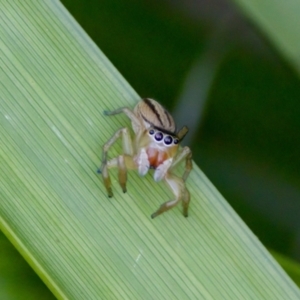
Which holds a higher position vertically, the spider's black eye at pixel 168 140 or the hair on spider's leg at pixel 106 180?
the hair on spider's leg at pixel 106 180

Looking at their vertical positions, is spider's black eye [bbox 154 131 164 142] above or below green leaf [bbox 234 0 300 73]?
below

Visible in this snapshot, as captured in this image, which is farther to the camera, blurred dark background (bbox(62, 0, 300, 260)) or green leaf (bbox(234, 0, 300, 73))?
blurred dark background (bbox(62, 0, 300, 260))

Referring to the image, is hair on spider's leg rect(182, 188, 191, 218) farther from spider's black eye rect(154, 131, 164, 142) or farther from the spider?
spider's black eye rect(154, 131, 164, 142)

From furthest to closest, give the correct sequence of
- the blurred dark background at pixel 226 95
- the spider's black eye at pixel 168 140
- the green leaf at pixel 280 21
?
the blurred dark background at pixel 226 95 < the spider's black eye at pixel 168 140 < the green leaf at pixel 280 21

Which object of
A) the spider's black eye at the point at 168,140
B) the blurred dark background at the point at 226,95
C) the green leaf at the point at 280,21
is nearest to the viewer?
the green leaf at the point at 280,21

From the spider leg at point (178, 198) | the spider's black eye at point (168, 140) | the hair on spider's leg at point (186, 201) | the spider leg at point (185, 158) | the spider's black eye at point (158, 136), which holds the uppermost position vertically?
the spider's black eye at point (158, 136)

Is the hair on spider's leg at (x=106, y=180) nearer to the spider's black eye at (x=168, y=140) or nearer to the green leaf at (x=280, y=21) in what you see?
the spider's black eye at (x=168, y=140)

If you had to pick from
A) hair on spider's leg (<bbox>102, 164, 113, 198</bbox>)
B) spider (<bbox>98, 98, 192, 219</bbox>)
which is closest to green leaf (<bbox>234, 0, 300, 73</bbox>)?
spider (<bbox>98, 98, 192, 219</bbox>)

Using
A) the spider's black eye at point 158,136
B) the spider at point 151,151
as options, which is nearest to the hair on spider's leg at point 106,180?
the spider at point 151,151
